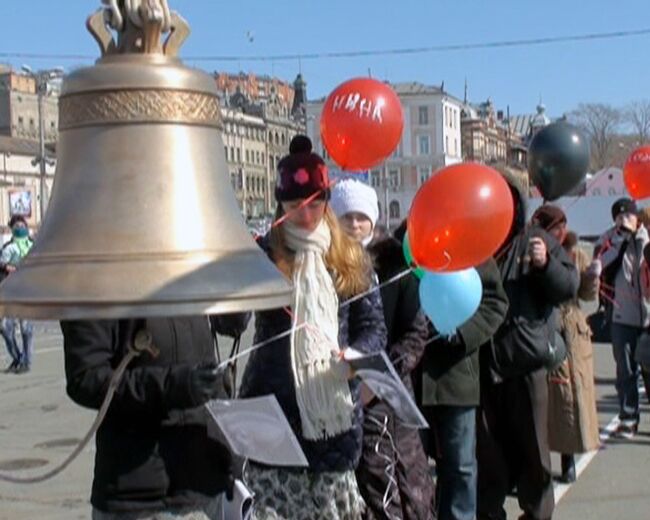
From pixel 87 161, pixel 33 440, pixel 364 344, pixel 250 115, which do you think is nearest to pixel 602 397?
pixel 33 440

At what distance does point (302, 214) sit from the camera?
12.8ft

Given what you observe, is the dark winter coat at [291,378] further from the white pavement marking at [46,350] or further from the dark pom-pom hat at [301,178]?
the white pavement marking at [46,350]

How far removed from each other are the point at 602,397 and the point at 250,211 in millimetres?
103135

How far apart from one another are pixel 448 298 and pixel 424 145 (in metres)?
99.3

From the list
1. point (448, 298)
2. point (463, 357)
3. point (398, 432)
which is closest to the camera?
point (398, 432)

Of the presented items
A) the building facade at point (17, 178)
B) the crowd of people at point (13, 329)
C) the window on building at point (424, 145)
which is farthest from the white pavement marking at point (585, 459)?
the window on building at point (424, 145)

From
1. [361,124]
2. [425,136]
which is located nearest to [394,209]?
[425,136]

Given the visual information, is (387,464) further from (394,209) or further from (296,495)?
(394,209)

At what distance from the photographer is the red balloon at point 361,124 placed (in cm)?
497

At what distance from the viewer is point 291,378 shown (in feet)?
12.8

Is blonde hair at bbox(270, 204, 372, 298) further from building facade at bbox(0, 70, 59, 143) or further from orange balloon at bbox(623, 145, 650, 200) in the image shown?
building facade at bbox(0, 70, 59, 143)

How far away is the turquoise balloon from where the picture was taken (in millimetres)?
4660

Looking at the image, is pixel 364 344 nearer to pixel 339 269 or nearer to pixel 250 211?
pixel 339 269

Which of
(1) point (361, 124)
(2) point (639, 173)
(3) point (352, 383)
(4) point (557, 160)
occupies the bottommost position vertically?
(3) point (352, 383)
